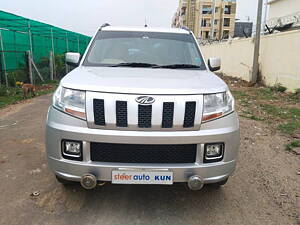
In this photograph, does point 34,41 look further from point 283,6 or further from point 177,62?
point 283,6

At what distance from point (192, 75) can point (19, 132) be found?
369cm

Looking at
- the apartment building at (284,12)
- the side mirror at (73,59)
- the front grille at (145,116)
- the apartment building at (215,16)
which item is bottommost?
the front grille at (145,116)

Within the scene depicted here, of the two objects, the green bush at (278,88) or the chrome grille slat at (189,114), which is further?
the green bush at (278,88)

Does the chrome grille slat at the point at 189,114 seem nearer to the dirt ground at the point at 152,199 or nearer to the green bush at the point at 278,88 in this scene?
the dirt ground at the point at 152,199

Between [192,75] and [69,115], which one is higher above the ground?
[192,75]

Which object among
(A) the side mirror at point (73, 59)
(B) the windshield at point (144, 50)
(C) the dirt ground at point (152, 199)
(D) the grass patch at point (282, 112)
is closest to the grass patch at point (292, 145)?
(C) the dirt ground at point (152, 199)

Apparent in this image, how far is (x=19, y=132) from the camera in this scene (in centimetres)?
497

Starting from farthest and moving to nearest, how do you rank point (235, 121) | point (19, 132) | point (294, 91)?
point (294, 91), point (19, 132), point (235, 121)

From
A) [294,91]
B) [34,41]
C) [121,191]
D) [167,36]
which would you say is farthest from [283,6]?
[121,191]

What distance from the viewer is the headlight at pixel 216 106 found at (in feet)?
7.36

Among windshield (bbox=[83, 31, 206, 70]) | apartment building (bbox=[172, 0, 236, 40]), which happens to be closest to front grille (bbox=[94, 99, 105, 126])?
windshield (bbox=[83, 31, 206, 70])

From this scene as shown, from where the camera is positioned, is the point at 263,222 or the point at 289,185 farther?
the point at 289,185

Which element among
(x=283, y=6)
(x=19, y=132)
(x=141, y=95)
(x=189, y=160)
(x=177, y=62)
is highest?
(x=283, y=6)

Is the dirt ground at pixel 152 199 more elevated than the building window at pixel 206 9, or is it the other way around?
the building window at pixel 206 9
